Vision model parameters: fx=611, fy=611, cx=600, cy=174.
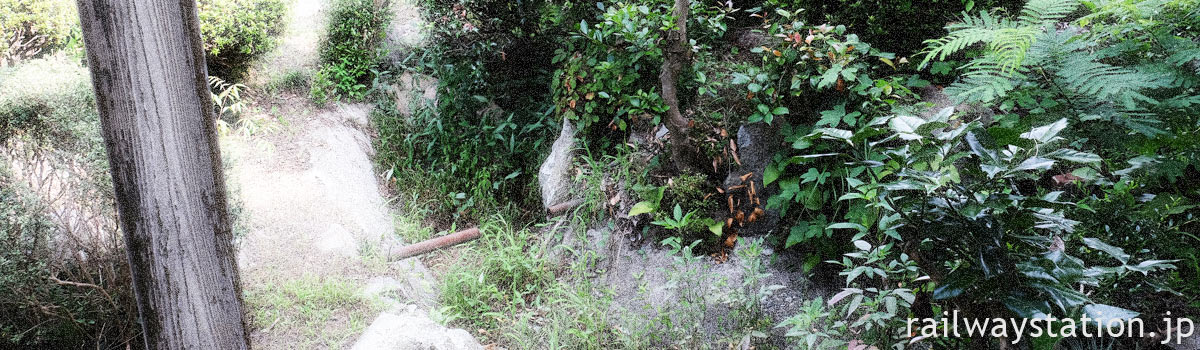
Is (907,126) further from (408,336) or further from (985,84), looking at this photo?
(408,336)

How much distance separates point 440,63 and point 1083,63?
4400 millimetres

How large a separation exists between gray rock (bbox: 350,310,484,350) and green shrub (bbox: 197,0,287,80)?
9.88 feet

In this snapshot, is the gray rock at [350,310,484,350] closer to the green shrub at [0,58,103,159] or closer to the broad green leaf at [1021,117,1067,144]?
the green shrub at [0,58,103,159]

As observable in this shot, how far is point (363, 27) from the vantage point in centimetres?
562

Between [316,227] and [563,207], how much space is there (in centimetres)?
171

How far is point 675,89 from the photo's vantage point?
11.1ft

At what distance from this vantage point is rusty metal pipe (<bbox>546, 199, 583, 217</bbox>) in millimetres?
4113

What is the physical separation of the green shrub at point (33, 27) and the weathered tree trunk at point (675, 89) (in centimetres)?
413

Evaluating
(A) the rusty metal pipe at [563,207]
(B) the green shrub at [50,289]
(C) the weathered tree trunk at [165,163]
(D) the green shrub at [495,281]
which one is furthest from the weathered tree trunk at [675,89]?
(B) the green shrub at [50,289]

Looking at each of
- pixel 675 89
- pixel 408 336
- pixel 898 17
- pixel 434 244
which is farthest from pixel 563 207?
pixel 898 17

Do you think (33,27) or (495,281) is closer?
(495,281)

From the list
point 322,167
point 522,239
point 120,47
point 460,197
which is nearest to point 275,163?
point 322,167

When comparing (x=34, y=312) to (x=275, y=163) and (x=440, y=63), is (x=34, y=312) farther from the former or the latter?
(x=440, y=63)

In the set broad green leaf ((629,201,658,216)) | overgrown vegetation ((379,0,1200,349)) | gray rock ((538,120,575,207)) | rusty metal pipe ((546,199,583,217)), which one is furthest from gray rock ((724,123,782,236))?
gray rock ((538,120,575,207))
